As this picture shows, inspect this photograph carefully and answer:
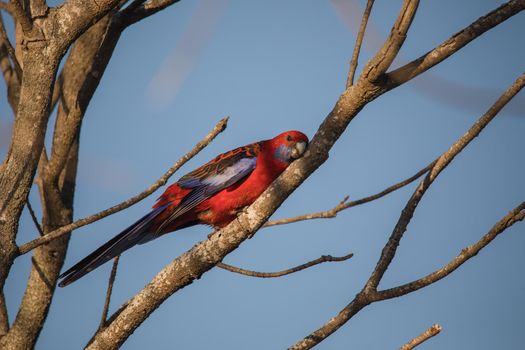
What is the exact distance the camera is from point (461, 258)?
346 cm

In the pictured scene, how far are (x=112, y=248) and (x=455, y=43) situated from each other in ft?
9.49

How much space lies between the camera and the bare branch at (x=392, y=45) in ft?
10.7

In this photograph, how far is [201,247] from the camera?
3961 mm

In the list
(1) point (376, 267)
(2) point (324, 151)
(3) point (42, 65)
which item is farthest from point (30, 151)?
(1) point (376, 267)

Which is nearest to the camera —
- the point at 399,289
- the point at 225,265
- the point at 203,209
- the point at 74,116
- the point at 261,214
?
the point at 399,289

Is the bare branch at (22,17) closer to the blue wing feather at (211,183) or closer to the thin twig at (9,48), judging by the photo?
the thin twig at (9,48)

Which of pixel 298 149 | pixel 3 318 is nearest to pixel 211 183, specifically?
pixel 298 149

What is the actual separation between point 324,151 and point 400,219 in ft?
1.92

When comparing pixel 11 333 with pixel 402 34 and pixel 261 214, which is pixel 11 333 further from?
pixel 402 34

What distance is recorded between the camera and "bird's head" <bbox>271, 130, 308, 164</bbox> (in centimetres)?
552

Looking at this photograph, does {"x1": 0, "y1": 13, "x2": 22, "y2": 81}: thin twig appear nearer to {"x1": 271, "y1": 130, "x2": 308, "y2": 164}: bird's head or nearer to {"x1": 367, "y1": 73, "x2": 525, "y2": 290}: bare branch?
{"x1": 271, "y1": 130, "x2": 308, "y2": 164}: bird's head

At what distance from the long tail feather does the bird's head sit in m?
1.07

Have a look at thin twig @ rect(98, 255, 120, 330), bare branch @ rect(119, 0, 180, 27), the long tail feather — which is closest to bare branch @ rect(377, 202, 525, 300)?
thin twig @ rect(98, 255, 120, 330)

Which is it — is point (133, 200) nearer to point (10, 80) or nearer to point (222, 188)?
point (222, 188)
